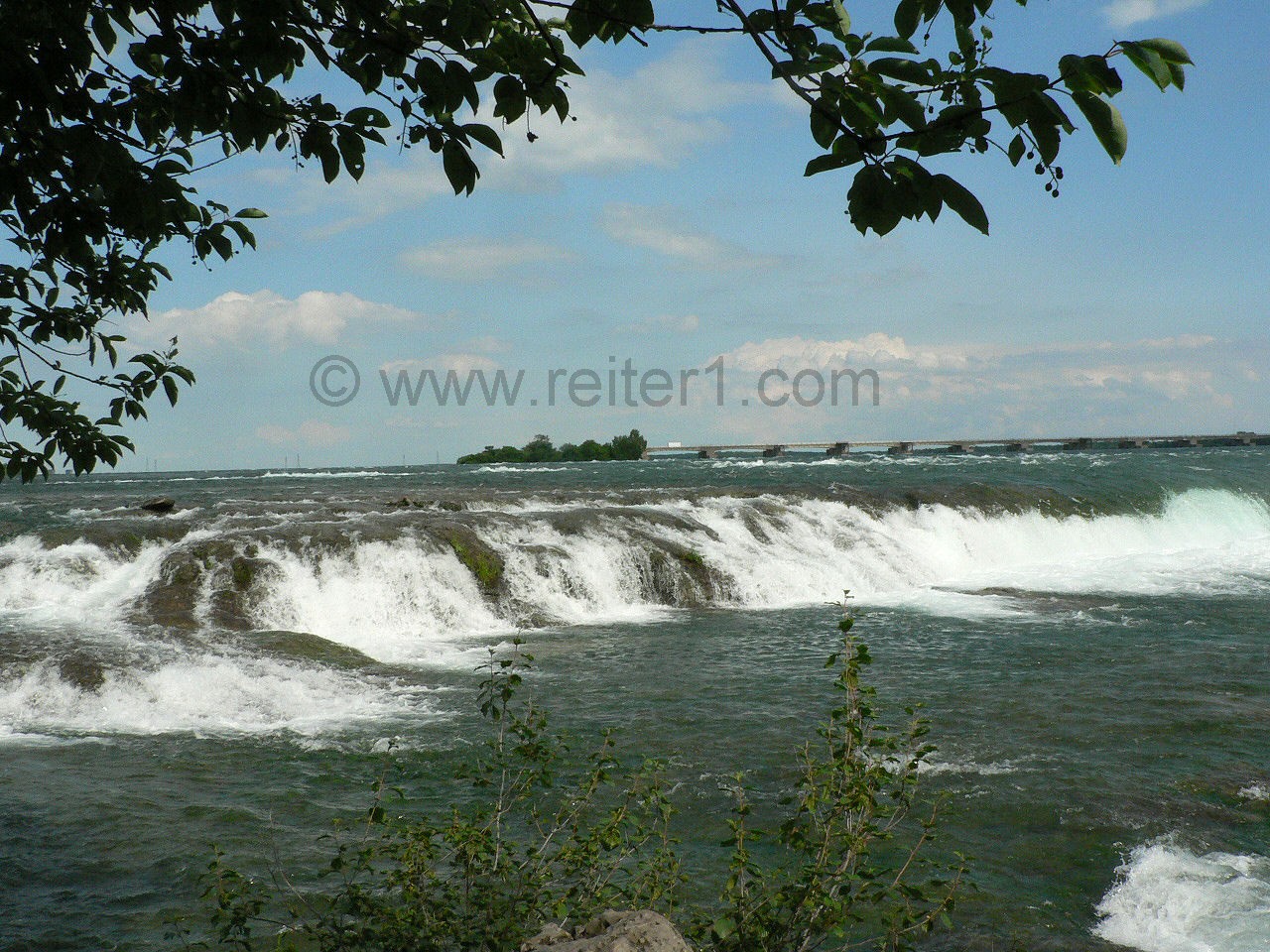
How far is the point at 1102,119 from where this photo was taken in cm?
189

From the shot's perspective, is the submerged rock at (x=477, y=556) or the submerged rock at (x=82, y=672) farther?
the submerged rock at (x=477, y=556)

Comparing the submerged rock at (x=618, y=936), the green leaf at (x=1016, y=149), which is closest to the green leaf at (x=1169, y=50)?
the green leaf at (x=1016, y=149)

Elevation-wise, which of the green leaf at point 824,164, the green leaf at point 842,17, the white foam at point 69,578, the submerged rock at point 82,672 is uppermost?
the green leaf at point 842,17

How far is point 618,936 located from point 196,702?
9.15 metres

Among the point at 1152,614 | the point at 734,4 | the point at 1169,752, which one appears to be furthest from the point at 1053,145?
the point at 1152,614

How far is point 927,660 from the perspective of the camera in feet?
→ 44.9

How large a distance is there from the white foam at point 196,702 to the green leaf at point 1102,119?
9.72 metres

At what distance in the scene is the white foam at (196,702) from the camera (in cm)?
1034

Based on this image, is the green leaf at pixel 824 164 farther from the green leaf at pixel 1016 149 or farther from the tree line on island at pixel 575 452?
the tree line on island at pixel 575 452

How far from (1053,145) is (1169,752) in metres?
9.00

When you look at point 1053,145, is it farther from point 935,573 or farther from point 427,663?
point 935,573

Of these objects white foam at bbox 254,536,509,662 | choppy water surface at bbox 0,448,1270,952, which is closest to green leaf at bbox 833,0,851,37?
choppy water surface at bbox 0,448,1270,952

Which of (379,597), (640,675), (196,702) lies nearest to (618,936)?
(196,702)

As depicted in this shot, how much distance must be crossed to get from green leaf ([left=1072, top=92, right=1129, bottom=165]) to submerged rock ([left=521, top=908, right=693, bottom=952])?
3.03 m
